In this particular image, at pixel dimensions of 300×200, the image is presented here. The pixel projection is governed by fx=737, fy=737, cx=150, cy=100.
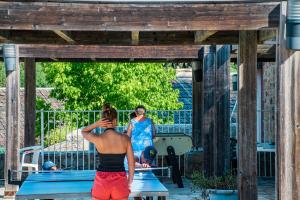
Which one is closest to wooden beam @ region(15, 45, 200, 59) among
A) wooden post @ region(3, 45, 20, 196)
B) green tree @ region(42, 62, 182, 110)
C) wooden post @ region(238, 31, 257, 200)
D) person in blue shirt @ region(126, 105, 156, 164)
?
wooden post @ region(3, 45, 20, 196)

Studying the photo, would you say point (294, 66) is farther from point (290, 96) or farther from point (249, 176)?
point (249, 176)

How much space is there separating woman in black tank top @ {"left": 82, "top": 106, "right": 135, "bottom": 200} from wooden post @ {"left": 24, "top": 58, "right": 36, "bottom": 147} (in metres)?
6.52

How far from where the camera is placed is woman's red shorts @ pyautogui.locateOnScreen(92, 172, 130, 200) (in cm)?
680

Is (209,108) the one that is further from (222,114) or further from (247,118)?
(247,118)

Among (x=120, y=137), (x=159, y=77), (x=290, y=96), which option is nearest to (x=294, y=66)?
(x=290, y=96)

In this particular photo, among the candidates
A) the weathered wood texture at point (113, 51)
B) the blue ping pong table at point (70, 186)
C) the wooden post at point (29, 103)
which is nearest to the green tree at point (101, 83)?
the wooden post at point (29, 103)

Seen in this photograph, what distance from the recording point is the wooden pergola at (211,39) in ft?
20.6

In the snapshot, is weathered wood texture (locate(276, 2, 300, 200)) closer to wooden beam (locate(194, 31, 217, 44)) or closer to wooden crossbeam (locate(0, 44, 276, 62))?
wooden beam (locate(194, 31, 217, 44))

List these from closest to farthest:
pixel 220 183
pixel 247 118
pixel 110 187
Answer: pixel 110 187 < pixel 247 118 < pixel 220 183

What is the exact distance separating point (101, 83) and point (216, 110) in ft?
25.8

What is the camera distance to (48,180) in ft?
26.7

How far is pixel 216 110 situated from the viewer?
11.8 meters

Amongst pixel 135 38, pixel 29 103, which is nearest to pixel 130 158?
pixel 135 38

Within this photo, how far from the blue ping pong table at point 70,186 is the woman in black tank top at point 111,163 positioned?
10.3 inches
